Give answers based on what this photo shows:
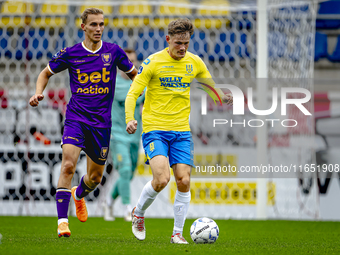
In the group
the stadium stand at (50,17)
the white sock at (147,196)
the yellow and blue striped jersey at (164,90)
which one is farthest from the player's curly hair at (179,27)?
the stadium stand at (50,17)

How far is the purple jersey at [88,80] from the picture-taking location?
4285 millimetres

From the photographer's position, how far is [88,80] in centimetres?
429

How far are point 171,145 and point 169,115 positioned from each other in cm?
24

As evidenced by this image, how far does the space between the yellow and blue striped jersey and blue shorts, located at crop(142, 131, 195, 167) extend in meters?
0.05

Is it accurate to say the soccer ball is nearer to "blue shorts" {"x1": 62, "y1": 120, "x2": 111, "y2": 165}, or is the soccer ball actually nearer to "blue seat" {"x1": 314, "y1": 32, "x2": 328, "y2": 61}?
"blue shorts" {"x1": 62, "y1": 120, "x2": 111, "y2": 165}

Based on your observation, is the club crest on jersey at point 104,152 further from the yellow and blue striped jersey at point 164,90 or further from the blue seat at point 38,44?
the blue seat at point 38,44

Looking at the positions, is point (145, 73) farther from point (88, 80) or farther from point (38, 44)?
point (38, 44)

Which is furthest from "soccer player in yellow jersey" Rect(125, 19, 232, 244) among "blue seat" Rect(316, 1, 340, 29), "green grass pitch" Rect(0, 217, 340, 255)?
"blue seat" Rect(316, 1, 340, 29)

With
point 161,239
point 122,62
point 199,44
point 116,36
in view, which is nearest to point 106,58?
point 122,62

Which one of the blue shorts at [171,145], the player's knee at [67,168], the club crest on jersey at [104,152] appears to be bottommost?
the player's knee at [67,168]

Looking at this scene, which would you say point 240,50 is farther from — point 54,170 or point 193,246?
point 193,246

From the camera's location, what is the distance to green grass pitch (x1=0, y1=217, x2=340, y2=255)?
3.38m

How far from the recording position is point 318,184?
23.5 feet

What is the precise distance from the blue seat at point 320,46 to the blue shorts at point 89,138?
8.92 meters
